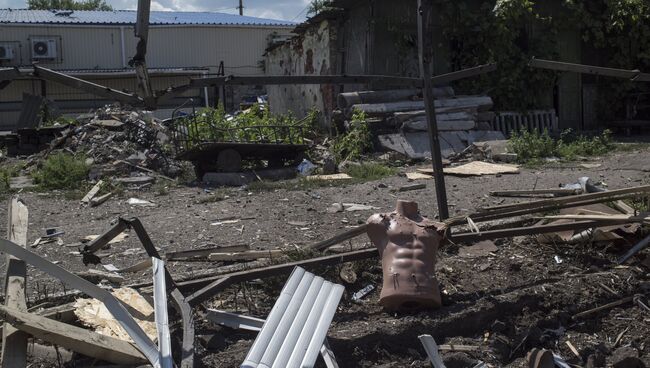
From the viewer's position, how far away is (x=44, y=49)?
1219 inches

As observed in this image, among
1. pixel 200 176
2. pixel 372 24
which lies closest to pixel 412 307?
pixel 200 176

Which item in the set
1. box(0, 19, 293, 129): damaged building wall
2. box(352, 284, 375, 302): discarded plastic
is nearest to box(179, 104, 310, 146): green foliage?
box(352, 284, 375, 302): discarded plastic

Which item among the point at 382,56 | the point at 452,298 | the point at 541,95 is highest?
the point at 382,56

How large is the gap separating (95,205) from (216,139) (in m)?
3.14

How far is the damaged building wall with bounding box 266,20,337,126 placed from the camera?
1592cm

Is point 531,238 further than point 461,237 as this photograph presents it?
Yes

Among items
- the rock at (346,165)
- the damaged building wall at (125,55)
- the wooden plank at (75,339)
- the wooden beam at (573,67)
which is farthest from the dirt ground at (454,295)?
the damaged building wall at (125,55)

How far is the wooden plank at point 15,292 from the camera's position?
3.11 meters

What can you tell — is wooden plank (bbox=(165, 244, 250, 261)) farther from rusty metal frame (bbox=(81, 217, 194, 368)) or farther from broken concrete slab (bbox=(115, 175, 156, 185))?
broken concrete slab (bbox=(115, 175, 156, 185))

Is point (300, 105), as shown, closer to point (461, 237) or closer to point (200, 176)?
point (200, 176)

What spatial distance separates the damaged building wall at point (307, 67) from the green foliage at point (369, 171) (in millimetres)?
4446

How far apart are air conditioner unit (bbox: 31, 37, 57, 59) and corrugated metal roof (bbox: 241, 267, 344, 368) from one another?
30.6 m

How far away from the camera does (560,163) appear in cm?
1163

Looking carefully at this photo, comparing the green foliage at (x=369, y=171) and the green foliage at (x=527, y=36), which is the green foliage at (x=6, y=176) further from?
the green foliage at (x=527, y=36)
